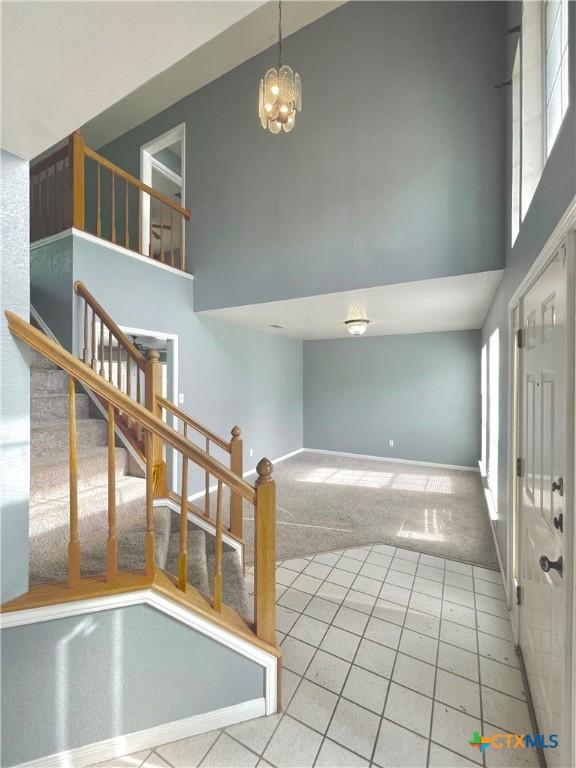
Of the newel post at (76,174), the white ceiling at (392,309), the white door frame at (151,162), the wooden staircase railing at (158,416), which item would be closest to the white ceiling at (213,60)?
the white door frame at (151,162)

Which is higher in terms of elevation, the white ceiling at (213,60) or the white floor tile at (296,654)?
the white ceiling at (213,60)

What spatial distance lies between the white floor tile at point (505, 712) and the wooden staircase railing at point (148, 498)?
1044 millimetres

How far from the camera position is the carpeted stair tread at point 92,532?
1521mm

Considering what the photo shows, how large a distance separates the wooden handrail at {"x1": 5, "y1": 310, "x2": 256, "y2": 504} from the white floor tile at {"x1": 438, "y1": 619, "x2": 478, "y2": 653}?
5.11 feet

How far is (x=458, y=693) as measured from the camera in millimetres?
1621

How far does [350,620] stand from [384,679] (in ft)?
1.44

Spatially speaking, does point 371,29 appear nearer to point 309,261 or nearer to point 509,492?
point 309,261

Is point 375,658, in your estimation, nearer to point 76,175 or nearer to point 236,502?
point 236,502

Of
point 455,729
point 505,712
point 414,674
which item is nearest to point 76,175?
point 414,674

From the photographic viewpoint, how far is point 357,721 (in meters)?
1.48

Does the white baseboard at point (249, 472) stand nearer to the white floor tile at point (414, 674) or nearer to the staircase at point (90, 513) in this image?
the staircase at point (90, 513)

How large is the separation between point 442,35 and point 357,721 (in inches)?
194

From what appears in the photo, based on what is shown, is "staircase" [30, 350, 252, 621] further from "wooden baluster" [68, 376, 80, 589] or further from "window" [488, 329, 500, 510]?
"window" [488, 329, 500, 510]

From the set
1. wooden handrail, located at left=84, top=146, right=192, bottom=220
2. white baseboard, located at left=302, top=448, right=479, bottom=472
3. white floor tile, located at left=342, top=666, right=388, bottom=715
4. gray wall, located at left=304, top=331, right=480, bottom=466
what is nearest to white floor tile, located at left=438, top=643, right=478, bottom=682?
white floor tile, located at left=342, top=666, right=388, bottom=715
